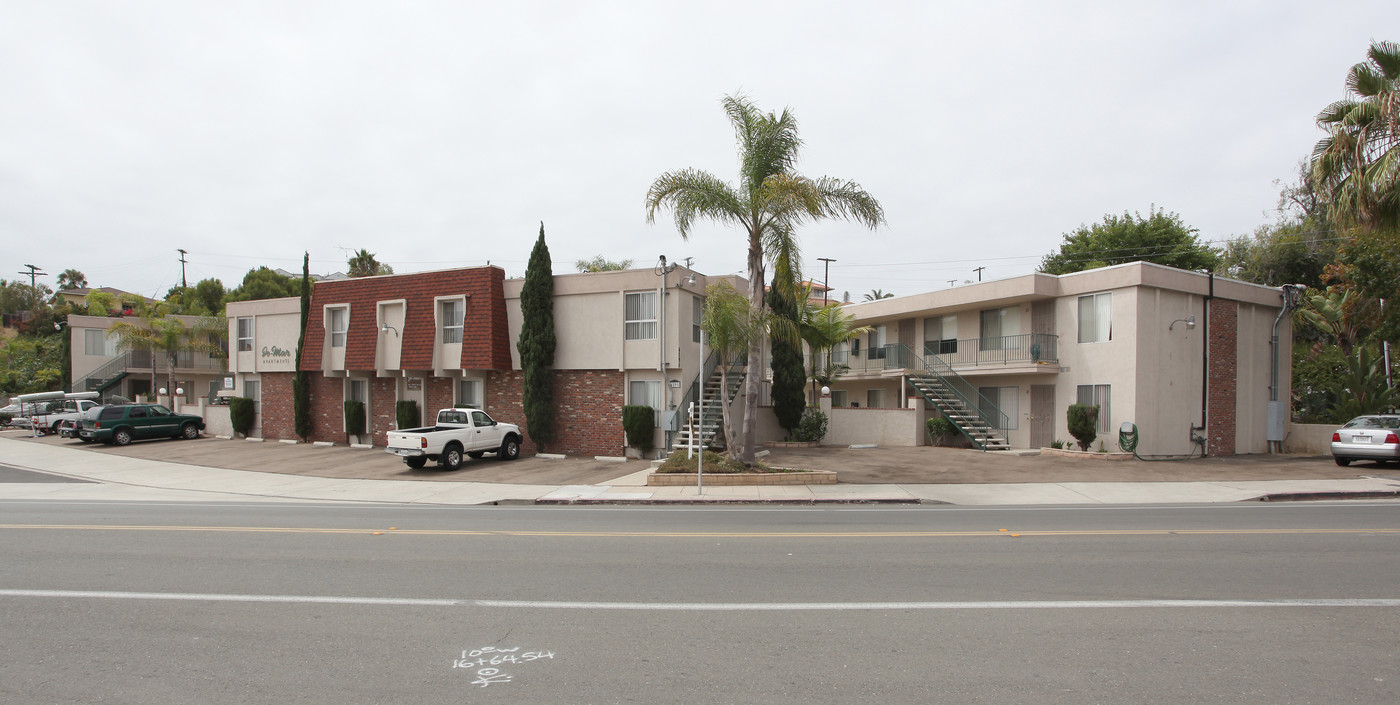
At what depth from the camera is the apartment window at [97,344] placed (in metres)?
44.1

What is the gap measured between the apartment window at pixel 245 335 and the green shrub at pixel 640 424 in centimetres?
1966

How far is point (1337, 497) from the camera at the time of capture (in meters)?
14.6

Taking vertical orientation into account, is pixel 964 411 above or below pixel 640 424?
above

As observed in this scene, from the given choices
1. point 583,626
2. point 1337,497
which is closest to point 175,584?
point 583,626

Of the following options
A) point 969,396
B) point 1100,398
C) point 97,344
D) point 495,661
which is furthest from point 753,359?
point 97,344

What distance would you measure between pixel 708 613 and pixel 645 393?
16.8 m

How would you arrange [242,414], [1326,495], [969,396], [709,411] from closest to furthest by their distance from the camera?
[1326,495] → [709,411] → [969,396] → [242,414]

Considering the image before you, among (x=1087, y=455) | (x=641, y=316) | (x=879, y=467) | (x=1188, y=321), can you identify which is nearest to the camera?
(x=879, y=467)

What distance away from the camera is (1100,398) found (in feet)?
75.7

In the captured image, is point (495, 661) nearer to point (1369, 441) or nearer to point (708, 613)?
point (708, 613)

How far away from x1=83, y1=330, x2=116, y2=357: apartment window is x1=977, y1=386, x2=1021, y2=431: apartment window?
49.4 meters

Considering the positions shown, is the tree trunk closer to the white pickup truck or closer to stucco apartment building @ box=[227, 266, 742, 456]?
stucco apartment building @ box=[227, 266, 742, 456]

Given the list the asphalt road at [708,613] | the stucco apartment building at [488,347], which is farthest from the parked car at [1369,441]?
the stucco apartment building at [488,347]

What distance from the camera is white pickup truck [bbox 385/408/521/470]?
64.6 feet
